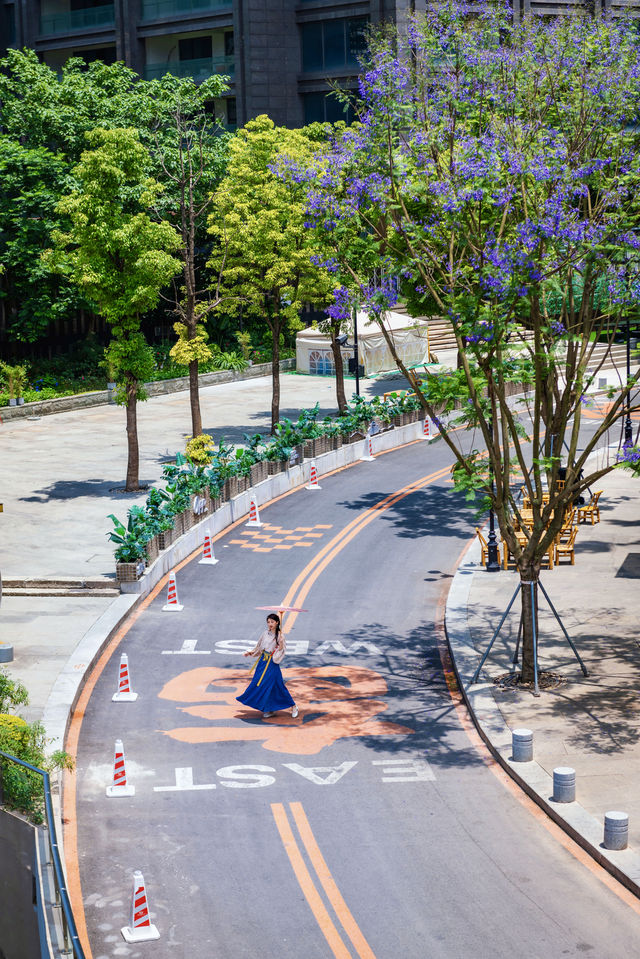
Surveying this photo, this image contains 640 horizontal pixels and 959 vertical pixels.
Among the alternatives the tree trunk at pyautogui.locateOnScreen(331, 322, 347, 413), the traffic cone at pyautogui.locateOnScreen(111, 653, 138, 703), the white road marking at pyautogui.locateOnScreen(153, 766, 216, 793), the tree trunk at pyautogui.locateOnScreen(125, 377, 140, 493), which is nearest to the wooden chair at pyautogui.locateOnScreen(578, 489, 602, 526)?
the tree trunk at pyautogui.locateOnScreen(125, 377, 140, 493)

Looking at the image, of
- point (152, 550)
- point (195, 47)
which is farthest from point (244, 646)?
point (195, 47)

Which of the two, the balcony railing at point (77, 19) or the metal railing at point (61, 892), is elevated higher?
the balcony railing at point (77, 19)

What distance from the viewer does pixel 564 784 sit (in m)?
15.7

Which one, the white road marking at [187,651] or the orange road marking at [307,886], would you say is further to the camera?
the white road marking at [187,651]

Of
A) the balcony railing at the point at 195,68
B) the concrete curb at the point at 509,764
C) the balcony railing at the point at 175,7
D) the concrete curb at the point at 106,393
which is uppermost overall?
the balcony railing at the point at 175,7

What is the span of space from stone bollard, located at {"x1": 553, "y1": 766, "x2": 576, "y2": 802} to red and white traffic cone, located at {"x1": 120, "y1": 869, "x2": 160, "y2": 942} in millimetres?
5592

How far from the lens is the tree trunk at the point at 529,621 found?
20.0 metres

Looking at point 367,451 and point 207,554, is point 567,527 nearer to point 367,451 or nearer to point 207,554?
point 207,554

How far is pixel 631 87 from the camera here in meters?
19.3

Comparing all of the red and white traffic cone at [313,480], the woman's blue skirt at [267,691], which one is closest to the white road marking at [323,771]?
the woman's blue skirt at [267,691]

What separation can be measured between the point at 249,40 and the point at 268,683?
187 feet

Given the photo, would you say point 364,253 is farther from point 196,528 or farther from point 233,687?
point 196,528

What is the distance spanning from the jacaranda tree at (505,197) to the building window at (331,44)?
49780 mm

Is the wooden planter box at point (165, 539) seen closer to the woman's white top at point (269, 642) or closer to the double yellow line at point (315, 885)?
the woman's white top at point (269, 642)
